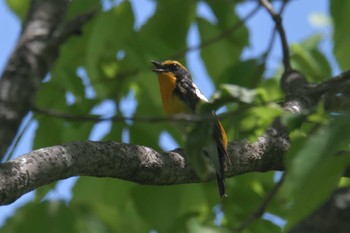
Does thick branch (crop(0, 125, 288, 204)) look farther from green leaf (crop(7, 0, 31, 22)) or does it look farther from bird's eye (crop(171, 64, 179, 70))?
bird's eye (crop(171, 64, 179, 70))

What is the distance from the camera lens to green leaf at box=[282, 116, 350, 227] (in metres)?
1.37

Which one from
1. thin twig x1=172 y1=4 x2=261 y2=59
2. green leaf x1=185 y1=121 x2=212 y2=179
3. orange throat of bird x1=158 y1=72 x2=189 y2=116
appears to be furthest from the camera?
orange throat of bird x1=158 y1=72 x2=189 y2=116

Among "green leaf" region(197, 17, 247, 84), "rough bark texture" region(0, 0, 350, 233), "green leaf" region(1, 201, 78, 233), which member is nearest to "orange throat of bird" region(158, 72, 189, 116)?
"green leaf" region(197, 17, 247, 84)

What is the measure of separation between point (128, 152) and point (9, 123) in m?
0.57

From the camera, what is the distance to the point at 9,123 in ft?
8.59

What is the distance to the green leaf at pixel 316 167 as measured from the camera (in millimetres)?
1374

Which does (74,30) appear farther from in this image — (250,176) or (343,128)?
(343,128)

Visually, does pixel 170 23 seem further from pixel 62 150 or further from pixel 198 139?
pixel 198 139

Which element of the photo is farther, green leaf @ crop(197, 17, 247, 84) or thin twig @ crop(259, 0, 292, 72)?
green leaf @ crop(197, 17, 247, 84)

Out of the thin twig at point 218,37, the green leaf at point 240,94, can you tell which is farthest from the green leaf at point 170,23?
the green leaf at point 240,94

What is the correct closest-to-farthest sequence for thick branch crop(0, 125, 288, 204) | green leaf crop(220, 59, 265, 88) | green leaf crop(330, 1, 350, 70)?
→ thick branch crop(0, 125, 288, 204)
green leaf crop(330, 1, 350, 70)
green leaf crop(220, 59, 265, 88)

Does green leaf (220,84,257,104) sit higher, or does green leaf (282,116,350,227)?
green leaf (220,84,257,104)

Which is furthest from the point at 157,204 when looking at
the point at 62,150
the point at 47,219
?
the point at 62,150

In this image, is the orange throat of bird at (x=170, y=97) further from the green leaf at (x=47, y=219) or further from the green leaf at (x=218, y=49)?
the green leaf at (x=47, y=219)
